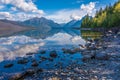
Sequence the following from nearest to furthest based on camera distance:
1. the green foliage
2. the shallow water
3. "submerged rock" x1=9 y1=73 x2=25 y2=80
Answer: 1. "submerged rock" x1=9 y1=73 x2=25 y2=80
2. the shallow water
3. the green foliage

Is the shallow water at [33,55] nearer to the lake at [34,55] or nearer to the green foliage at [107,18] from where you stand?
the lake at [34,55]

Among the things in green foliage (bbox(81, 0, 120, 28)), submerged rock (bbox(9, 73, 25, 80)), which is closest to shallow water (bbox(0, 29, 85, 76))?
submerged rock (bbox(9, 73, 25, 80))

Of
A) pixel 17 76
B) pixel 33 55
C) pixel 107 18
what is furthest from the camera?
pixel 107 18

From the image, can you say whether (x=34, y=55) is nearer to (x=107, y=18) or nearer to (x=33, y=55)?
(x=33, y=55)

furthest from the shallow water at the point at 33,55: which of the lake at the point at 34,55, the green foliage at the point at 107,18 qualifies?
the green foliage at the point at 107,18

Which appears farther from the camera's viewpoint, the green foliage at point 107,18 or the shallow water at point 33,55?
the green foliage at point 107,18

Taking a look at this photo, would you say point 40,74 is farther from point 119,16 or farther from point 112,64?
point 119,16

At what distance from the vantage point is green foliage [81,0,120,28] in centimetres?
11556

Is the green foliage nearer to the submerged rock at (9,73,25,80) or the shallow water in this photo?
the shallow water

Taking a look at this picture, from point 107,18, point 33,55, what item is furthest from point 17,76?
point 107,18

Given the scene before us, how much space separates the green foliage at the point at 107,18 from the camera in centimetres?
11556

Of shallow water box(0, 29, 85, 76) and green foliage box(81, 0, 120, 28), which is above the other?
green foliage box(81, 0, 120, 28)

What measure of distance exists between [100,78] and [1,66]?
1633cm

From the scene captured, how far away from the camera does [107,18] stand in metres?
130
